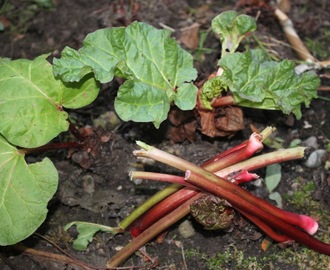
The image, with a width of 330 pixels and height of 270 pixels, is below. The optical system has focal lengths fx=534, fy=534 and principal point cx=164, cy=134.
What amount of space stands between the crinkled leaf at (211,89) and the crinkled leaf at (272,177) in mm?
404

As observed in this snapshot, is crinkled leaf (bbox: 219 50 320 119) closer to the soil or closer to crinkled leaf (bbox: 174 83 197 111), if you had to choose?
crinkled leaf (bbox: 174 83 197 111)

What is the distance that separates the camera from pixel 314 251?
216 cm

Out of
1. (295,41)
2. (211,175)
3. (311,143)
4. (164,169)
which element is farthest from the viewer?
(295,41)

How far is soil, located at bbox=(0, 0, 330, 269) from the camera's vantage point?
2.17m

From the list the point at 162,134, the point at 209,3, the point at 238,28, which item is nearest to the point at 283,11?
the point at 209,3

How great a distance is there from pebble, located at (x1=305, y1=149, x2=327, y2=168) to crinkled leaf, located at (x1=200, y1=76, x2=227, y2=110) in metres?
0.53

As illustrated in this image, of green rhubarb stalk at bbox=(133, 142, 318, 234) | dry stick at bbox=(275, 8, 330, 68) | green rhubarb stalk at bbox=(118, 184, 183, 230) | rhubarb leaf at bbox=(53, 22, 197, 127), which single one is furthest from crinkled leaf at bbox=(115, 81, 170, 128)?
dry stick at bbox=(275, 8, 330, 68)

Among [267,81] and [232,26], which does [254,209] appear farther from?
[232,26]

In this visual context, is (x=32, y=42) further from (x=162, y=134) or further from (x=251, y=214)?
(x=251, y=214)

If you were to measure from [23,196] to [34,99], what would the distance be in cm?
39

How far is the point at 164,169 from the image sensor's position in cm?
233

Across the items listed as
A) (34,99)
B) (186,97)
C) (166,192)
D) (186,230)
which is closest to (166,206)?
(166,192)

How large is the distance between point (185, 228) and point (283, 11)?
147cm

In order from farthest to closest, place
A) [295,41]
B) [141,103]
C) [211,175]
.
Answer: [295,41], [141,103], [211,175]
